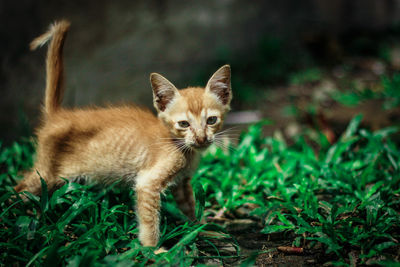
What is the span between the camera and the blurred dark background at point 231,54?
523 centimetres

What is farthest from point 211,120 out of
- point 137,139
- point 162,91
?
point 137,139

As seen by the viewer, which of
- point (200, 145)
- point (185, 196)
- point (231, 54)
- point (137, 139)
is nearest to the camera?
point (200, 145)

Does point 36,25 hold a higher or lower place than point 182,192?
higher

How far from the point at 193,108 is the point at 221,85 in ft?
1.21

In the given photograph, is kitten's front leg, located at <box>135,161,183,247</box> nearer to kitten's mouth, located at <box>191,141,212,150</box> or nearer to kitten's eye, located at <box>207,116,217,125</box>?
kitten's mouth, located at <box>191,141,212,150</box>

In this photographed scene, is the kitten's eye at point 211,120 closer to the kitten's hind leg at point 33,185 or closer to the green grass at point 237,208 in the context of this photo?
the green grass at point 237,208

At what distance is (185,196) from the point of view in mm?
3191

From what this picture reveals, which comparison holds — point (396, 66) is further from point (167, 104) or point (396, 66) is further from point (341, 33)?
point (167, 104)

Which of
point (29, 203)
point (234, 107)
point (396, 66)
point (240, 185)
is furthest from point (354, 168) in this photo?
point (396, 66)

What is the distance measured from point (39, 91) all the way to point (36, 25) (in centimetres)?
109

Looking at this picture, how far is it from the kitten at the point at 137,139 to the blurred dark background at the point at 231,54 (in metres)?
2.07

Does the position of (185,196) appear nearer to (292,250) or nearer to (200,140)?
(200,140)

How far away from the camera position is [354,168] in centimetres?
359

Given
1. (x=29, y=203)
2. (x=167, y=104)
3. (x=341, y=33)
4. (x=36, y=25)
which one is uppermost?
(x=36, y=25)
